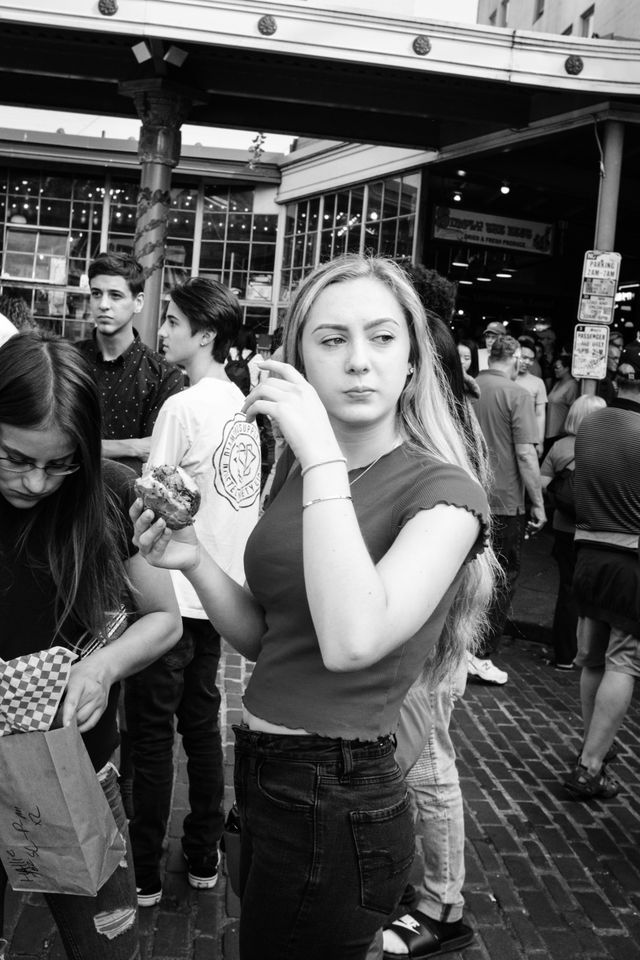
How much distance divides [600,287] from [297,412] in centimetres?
793

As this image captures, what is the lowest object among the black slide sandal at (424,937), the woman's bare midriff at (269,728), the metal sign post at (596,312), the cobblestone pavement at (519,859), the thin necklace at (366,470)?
the cobblestone pavement at (519,859)

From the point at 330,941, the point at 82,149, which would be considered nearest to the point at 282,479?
the point at 330,941

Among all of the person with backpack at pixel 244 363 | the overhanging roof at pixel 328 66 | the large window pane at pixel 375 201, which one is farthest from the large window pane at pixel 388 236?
the person with backpack at pixel 244 363

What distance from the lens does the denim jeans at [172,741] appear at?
331cm

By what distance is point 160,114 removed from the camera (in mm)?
10156

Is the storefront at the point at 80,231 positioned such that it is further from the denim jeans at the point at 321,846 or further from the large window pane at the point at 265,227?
the denim jeans at the point at 321,846

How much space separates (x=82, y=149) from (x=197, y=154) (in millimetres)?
2068

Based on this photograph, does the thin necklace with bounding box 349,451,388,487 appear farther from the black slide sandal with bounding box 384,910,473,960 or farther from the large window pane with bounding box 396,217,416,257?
the large window pane with bounding box 396,217,416,257

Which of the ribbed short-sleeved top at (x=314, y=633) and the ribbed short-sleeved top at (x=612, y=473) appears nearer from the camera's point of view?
the ribbed short-sleeved top at (x=314, y=633)

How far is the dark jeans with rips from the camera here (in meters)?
6.49

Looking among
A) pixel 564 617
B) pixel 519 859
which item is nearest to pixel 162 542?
pixel 519 859

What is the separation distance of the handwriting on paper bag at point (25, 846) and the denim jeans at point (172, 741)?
1.32m

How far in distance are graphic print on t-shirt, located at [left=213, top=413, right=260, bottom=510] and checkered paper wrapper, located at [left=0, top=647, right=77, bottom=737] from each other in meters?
1.64

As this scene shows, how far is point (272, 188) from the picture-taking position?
16219 mm
